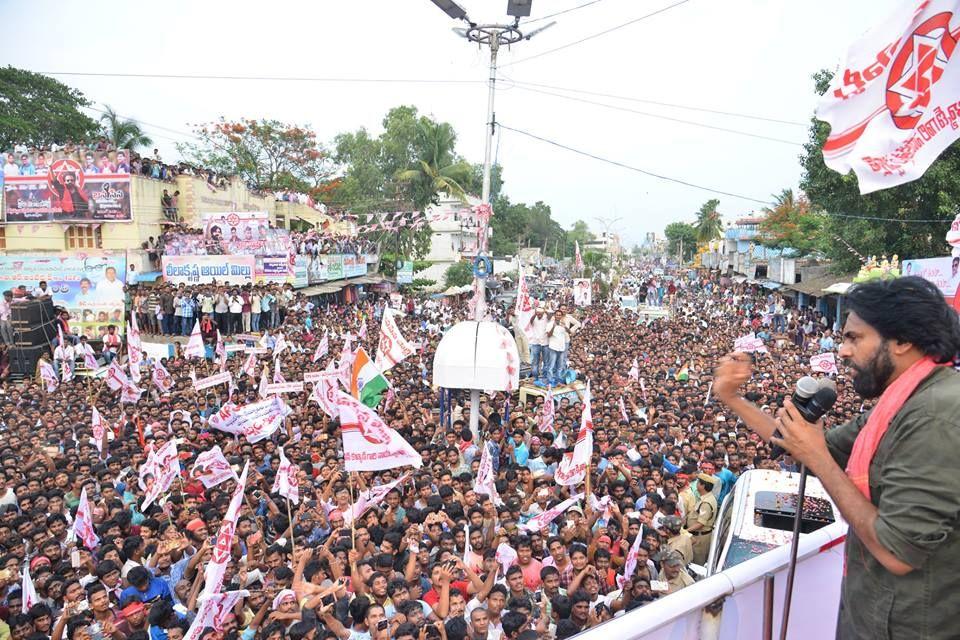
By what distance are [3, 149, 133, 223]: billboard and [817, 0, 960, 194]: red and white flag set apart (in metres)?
26.9

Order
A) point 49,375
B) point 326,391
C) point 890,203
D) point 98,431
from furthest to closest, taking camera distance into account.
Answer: point 890,203
point 49,375
point 326,391
point 98,431

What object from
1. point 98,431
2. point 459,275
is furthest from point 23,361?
point 459,275

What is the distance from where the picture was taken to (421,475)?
8.11 m

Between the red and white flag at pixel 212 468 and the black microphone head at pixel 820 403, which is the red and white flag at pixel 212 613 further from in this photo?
the black microphone head at pixel 820 403

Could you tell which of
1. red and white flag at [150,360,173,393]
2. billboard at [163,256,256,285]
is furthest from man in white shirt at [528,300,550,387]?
billboard at [163,256,256,285]

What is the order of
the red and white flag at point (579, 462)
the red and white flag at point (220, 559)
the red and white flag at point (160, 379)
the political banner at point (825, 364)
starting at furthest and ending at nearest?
1. the red and white flag at point (160, 379)
2. the political banner at point (825, 364)
3. the red and white flag at point (579, 462)
4. the red and white flag at point (220, 559)

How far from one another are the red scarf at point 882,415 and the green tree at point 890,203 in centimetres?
1846

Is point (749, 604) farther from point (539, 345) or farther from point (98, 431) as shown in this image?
point (539, 345)

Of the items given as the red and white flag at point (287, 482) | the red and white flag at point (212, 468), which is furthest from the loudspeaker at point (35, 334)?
the red and white flag at point (287, 482)

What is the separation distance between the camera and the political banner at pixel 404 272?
41.5 meters

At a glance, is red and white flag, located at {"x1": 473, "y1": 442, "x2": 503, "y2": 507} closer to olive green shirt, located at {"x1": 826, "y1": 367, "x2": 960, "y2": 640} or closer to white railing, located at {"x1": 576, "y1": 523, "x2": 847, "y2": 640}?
white railing, located at {"x1": 576, "y1": 523, "x2": 847, "y2": 640}

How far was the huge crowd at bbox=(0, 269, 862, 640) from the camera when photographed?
5.21 metres

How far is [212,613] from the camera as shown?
16.0 ft

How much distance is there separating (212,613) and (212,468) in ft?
11.4
